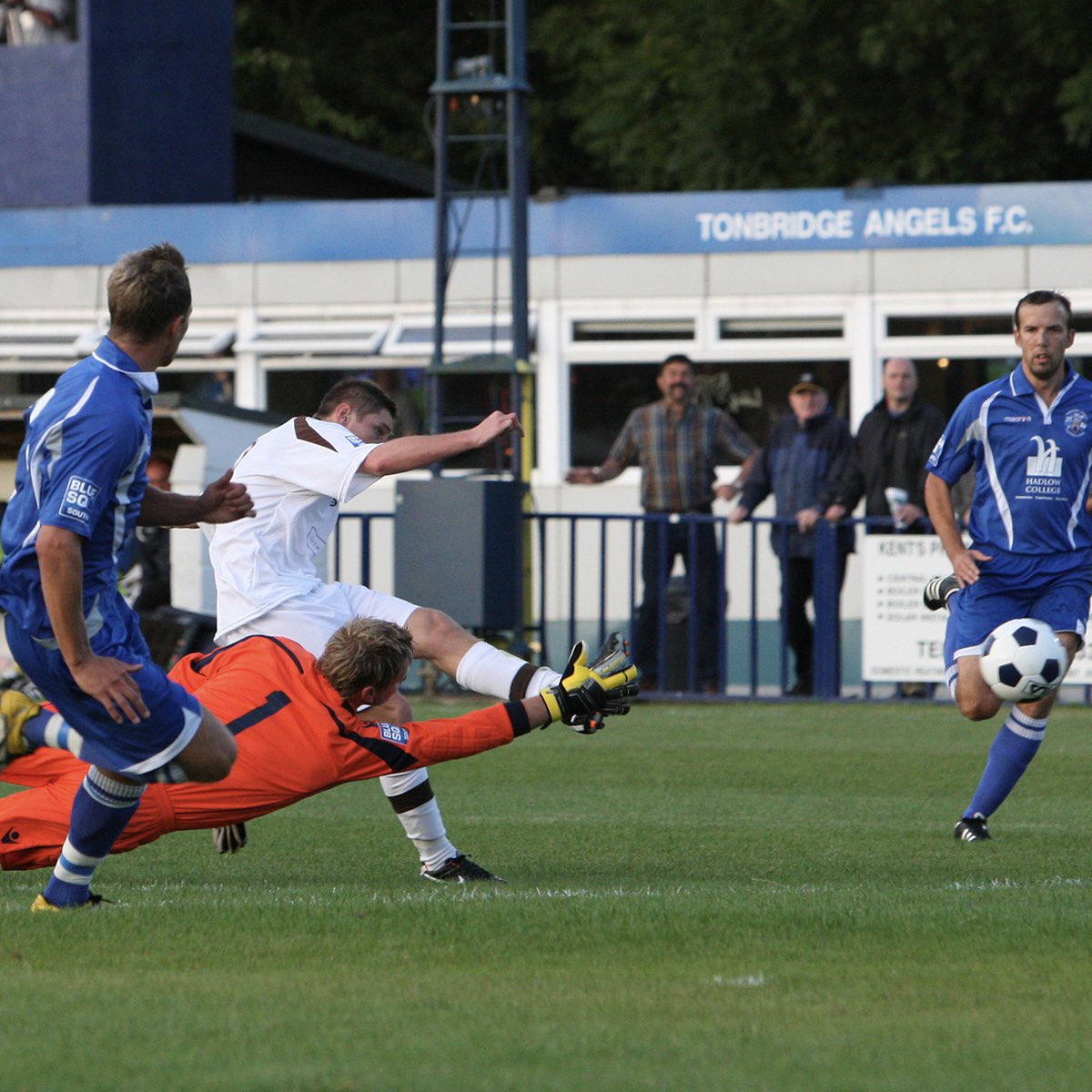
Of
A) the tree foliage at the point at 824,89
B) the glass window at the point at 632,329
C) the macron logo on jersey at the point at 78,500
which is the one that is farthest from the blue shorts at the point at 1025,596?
the tree foliage at the point at 824,89

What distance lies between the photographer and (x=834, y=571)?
46.2 feet

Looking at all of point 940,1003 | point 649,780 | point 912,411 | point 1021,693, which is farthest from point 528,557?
point 940,1003

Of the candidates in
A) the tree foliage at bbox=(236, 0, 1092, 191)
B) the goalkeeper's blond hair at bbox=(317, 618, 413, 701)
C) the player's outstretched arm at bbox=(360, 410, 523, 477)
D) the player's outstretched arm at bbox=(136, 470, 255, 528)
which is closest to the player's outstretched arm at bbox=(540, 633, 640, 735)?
the goalkeeper's blond hair at bbox=(317, 618, 413, 701)

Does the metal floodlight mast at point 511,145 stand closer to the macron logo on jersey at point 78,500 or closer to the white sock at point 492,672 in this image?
the white sock at point 492,672

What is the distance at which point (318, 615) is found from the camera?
24.5ft

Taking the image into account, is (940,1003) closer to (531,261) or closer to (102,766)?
(102,766)

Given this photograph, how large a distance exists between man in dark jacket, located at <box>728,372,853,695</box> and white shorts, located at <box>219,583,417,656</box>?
6723 mm

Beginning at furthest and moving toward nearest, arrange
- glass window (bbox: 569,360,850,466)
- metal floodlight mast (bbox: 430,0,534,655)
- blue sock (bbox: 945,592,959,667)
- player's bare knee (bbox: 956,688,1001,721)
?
glass window (bbox: 569,360,850,466)
metal floodlight mast (bbox: 430,0,534,655)
blue sock (bbox: 945,592,959,667)
player's bare knee (bbox: 956,688,1001,721)

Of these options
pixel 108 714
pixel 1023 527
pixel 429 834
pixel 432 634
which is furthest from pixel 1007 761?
pixel 108 714

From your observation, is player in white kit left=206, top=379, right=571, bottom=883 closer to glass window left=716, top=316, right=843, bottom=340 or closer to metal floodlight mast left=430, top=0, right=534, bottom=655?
metal floodlight mast left=430, top=0, right=534, bottom=655

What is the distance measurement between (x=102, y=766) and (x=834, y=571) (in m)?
8.90

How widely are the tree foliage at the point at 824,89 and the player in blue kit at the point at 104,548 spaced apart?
67.9ft

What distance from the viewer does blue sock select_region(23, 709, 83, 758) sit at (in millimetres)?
5965

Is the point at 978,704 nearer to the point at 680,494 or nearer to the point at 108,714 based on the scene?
the point at 108,714
